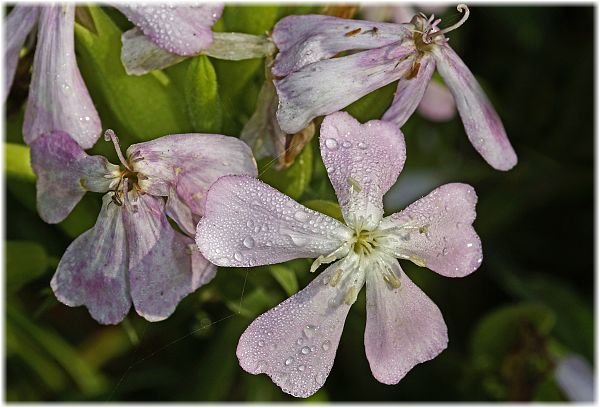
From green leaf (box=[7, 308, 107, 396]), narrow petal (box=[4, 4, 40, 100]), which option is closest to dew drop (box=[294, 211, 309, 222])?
narrow petal (box=[4, 4, 40, 100])

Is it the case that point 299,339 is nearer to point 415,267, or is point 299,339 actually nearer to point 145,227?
point 145,227

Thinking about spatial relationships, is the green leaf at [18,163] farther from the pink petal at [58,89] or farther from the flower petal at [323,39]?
the flower petal at [323,39]

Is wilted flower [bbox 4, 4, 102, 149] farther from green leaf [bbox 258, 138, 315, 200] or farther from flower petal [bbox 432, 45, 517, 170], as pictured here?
flower petal [bbox 432, 45, 517, 170]

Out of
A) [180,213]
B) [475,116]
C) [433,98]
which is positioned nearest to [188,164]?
[180,213]

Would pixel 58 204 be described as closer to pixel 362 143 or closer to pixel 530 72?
pixel 362 143

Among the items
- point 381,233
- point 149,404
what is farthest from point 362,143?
point 149,404
